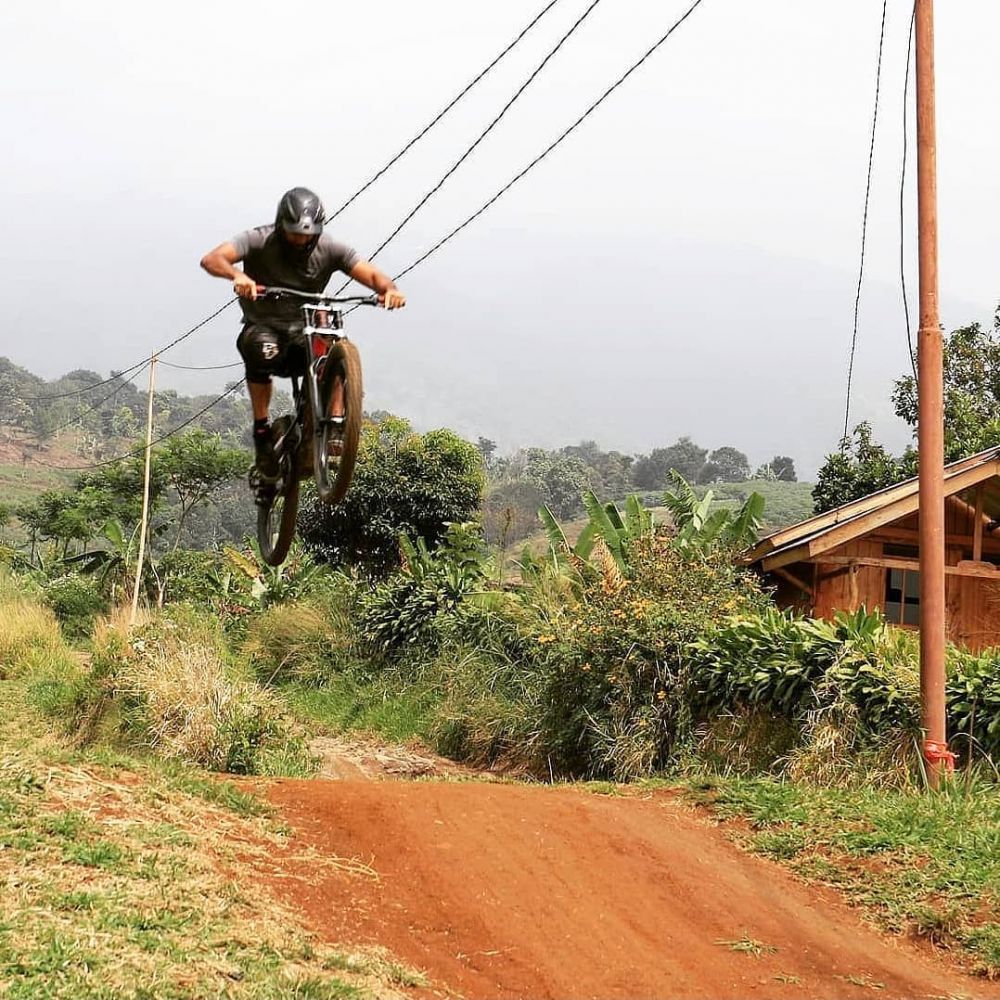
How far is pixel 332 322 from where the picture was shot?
783 centimetres

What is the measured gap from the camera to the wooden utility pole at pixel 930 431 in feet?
34.7

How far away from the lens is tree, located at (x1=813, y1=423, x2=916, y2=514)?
28344 mm


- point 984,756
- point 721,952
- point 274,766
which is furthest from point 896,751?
point 274,766

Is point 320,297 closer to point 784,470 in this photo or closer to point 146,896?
point 146,896

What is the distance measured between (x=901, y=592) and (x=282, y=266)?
13829mm

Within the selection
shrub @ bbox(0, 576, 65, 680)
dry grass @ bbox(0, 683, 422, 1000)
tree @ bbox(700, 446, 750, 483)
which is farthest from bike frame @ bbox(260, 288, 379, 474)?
tree @ bbox(700, 446, 750, 483)

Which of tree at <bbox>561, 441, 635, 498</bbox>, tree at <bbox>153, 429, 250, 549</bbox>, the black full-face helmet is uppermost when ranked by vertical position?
tree at <bbox>561, 441, 635, 498</bbox>

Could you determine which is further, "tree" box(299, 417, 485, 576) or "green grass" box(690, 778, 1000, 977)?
"tree" box(299, 417, 485, 576)

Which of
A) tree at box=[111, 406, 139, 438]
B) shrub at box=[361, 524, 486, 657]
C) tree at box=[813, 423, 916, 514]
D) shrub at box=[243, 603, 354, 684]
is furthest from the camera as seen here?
tree at box=[111, 406, 139, 438]

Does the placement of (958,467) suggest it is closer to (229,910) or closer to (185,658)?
(185,658)

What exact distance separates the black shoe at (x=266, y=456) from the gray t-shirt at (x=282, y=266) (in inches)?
45.2

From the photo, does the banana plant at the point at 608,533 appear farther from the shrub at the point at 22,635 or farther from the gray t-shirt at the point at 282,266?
the shrub at the point at 22,635

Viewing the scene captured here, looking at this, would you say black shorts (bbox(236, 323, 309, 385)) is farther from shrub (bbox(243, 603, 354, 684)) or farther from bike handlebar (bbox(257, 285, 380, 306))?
shrub (bbox(243, 603, 354, 684))

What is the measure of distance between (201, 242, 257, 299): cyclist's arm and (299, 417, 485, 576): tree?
59.8 ft
